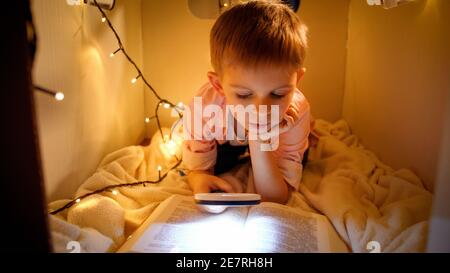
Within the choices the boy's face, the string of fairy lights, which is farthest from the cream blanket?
the boy's face

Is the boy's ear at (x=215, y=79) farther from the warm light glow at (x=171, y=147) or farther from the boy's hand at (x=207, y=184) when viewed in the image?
the warm light glow at (x=171, y=147)

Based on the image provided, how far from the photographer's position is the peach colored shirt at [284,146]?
1027 mm

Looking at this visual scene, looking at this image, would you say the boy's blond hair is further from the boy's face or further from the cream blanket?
the cream blanket

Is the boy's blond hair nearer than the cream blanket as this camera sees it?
No

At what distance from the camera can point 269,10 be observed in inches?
36.3

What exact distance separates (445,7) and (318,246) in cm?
59

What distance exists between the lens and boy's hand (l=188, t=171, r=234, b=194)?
100 cm

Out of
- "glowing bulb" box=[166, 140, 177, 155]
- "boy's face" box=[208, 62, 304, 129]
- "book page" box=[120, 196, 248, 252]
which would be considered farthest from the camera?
"glowing bulb" box=[166, 140, 177, 155]

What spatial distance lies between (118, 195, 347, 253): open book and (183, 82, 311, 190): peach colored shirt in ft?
0.54

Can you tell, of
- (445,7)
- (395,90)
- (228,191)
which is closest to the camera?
(445,7)

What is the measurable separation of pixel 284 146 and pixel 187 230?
39 centimetres

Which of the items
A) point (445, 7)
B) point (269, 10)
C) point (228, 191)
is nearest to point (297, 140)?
point (228, 191)

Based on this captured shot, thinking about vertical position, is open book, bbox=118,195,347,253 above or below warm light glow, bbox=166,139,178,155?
below
